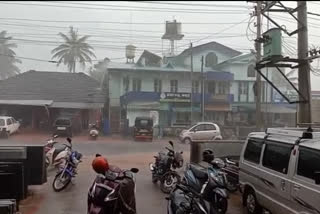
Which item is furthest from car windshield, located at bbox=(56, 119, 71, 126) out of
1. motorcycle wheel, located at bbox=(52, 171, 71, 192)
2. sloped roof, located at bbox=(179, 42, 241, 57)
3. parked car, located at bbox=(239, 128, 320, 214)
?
parked car, located at bbox=(239, 128, 320, 214)

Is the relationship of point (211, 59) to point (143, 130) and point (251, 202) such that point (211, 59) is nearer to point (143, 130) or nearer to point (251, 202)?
point (143, 130)

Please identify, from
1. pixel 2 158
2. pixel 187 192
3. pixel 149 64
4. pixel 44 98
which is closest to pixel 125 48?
pixel 149 64

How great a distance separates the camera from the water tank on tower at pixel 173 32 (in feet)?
174

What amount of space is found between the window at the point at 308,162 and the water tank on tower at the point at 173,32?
46.5 metres

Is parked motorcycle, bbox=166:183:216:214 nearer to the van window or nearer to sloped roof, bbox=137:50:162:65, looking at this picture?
the van window

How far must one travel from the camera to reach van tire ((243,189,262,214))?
884 cm

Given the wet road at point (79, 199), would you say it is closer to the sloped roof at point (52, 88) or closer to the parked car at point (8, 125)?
the parked car at point (8, 125)

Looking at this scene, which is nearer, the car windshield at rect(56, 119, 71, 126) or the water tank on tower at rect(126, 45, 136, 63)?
the car windshield at rect(56, 119, 71, 126)

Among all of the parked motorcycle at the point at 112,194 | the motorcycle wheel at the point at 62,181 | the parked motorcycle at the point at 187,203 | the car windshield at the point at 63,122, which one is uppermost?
the car windshield at the point at 63,122

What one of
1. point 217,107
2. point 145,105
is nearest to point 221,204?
point 145,105

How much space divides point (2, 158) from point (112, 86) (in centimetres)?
3067

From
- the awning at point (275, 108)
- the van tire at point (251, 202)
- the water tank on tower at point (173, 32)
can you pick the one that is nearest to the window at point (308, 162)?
the van tire at point (251, 202)

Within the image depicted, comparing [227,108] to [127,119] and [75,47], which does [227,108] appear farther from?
[75,47]

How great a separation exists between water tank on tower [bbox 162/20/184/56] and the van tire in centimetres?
4421
